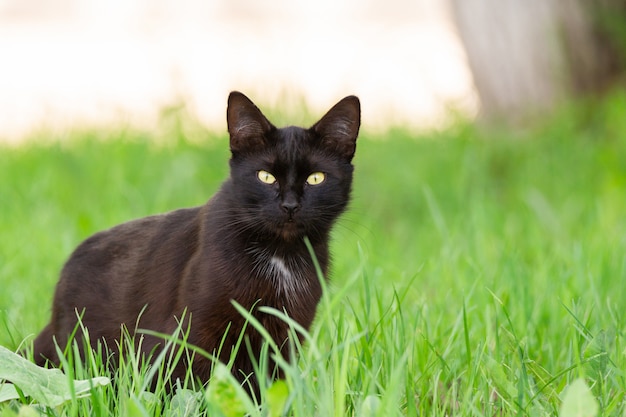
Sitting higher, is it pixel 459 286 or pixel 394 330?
pixel 394 330

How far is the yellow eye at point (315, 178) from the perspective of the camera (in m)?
3.02

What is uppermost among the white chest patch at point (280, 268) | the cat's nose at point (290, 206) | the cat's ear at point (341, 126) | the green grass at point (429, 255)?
the cat's ear at point (341, 126)

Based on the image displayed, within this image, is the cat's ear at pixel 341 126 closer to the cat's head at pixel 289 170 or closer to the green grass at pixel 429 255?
the cat's head at pixel 289 170

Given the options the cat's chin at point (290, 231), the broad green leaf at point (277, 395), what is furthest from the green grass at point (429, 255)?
the cat's chin at point (290, 231)

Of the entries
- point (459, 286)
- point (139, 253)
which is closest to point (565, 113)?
point (459, 286)

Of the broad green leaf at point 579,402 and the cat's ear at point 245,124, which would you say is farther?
the cat's ear at point 245,124

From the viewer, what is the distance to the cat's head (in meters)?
2.91

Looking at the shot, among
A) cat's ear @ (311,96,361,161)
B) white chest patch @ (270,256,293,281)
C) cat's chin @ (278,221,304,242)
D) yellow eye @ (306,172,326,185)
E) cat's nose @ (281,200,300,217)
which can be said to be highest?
cat's ear @ (311,96,361,161)

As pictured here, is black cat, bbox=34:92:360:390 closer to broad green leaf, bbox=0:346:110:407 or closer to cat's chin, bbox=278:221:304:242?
cat's chin, bbox=278:221:304:242

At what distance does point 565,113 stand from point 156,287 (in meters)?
4.43

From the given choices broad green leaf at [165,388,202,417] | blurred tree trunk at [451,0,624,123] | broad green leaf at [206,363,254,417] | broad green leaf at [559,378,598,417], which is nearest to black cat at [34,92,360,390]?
broad green leaf at [165,388,202,417]

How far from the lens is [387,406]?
6.56 ft

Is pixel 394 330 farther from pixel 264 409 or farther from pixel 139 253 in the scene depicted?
pixel 139 253

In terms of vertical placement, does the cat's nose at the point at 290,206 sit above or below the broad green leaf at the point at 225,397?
above
